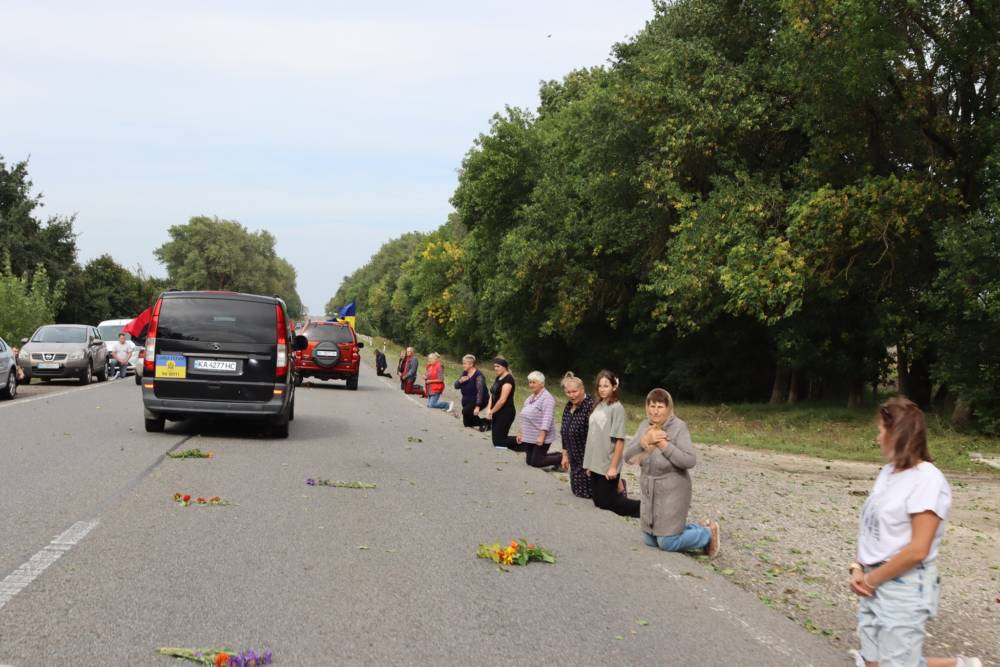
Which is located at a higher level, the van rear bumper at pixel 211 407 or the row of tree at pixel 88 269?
the row of tree at pixel 88 269

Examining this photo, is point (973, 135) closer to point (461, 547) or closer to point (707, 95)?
point (707, 95)

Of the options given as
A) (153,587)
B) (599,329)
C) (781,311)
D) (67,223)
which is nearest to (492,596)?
(153,587)

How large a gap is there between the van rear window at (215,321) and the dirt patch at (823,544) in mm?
5705

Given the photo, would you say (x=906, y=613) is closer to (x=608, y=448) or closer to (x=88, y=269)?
(x=608, y=448)

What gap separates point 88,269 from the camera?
271 ft

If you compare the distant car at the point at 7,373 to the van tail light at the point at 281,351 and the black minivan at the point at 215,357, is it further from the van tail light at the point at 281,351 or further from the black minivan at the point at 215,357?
the van tail light at the point at 281,351

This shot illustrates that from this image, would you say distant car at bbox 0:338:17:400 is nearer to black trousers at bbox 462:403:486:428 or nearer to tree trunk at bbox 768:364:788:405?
black trousers at bbox 462:403:486:428

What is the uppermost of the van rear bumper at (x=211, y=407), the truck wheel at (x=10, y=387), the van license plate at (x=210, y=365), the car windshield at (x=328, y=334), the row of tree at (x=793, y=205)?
the row of tree at (x=793, y=205)

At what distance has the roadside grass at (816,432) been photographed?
17.3 meters

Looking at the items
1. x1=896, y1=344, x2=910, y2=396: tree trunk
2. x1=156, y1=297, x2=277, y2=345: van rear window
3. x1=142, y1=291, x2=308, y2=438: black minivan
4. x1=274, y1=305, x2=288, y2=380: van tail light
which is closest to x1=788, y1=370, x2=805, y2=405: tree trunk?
x1=896, y1=344, x2=910, y2=396: tree trunk

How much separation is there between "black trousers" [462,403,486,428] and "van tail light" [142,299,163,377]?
263 inches

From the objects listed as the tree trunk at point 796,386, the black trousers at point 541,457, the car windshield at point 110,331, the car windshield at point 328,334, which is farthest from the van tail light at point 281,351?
the car windshield at point 110,331

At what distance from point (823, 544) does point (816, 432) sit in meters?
13.9

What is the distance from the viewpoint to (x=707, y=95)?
2456 cm
